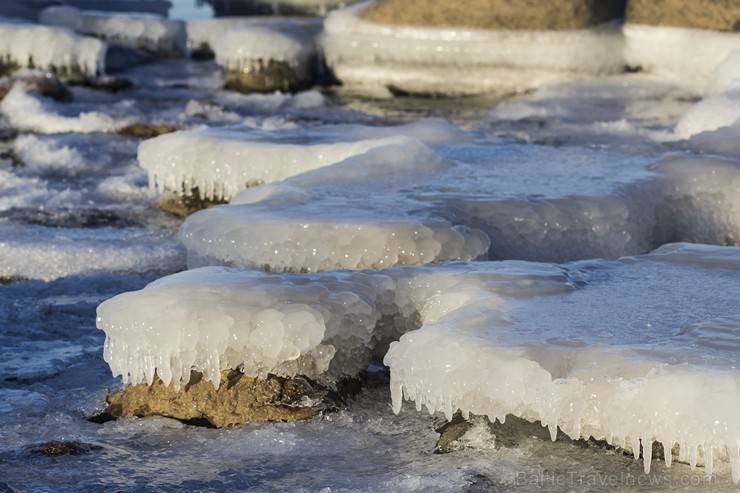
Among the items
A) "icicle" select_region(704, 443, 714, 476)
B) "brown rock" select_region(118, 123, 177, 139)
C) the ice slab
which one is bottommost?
the ice slab

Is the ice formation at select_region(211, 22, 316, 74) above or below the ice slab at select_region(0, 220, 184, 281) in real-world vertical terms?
above

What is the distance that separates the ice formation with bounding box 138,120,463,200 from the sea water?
0.02 metres

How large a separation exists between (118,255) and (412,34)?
21.4 feet

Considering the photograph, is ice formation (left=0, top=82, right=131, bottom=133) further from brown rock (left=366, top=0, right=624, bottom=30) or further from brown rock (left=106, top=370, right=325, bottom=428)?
brown rock (left=106, top=370, right=325, bottom=428)

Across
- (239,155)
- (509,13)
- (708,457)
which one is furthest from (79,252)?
(509,13)

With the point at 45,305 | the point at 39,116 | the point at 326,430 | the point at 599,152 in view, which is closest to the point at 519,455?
the point at 326,430

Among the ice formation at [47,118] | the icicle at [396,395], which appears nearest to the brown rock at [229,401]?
the icicle at [396,395]

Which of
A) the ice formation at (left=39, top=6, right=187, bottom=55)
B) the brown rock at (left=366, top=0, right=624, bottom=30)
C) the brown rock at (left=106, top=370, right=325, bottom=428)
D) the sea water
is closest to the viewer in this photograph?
the sea water

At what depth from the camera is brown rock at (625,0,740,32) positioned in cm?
1136

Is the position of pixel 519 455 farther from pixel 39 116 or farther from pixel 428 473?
pixel 39 116

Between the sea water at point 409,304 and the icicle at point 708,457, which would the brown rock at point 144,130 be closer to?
the sea water at point 409,304

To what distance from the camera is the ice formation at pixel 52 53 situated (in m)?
12.6

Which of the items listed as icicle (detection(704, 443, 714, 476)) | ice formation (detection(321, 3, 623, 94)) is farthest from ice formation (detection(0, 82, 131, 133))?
icicle (detection(704, 443, 714, 476))

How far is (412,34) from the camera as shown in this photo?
12078mm
